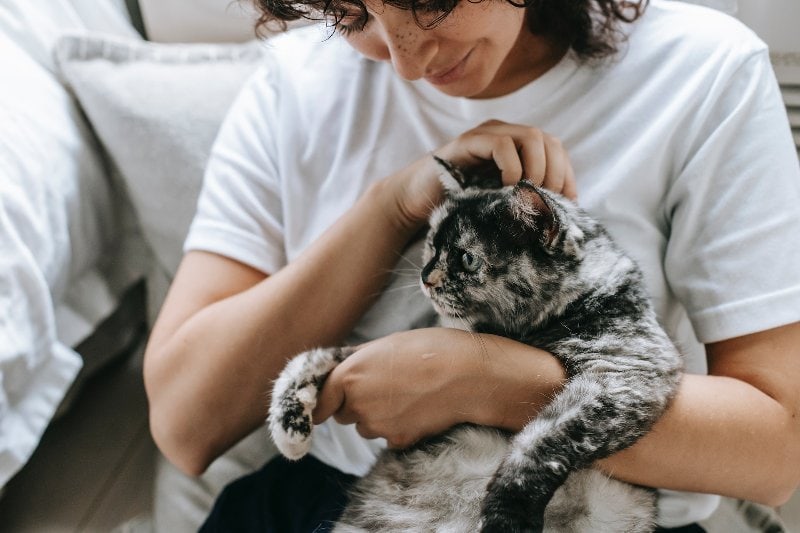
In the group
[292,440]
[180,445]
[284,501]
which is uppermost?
[292,440]

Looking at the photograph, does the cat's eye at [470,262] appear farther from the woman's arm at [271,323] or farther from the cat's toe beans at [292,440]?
the cat's toe beans at [292,440]

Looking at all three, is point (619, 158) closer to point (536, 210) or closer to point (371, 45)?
point (536, 210)

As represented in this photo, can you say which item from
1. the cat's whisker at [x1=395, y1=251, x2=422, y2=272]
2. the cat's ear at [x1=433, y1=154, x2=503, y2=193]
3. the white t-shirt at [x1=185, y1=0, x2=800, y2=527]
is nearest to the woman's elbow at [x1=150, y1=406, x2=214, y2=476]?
the white t-shirt at [x1=185, y1=0, x2=800, y2=527]

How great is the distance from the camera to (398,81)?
3.59 feet

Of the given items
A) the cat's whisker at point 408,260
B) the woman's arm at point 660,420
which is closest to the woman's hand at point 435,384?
the woman's arm at point 660,420

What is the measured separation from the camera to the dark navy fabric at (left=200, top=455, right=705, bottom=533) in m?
1.04

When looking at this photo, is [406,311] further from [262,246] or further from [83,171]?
[83,171]

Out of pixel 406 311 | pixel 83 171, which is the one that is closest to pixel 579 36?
pixel 406 311

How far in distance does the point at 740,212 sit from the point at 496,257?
34cm

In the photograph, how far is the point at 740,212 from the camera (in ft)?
2.88

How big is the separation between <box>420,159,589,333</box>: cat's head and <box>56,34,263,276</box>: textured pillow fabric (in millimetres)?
675

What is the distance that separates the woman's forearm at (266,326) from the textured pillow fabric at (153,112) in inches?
16.9

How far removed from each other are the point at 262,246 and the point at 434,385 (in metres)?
0.40

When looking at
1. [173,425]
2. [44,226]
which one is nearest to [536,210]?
[173,425]
